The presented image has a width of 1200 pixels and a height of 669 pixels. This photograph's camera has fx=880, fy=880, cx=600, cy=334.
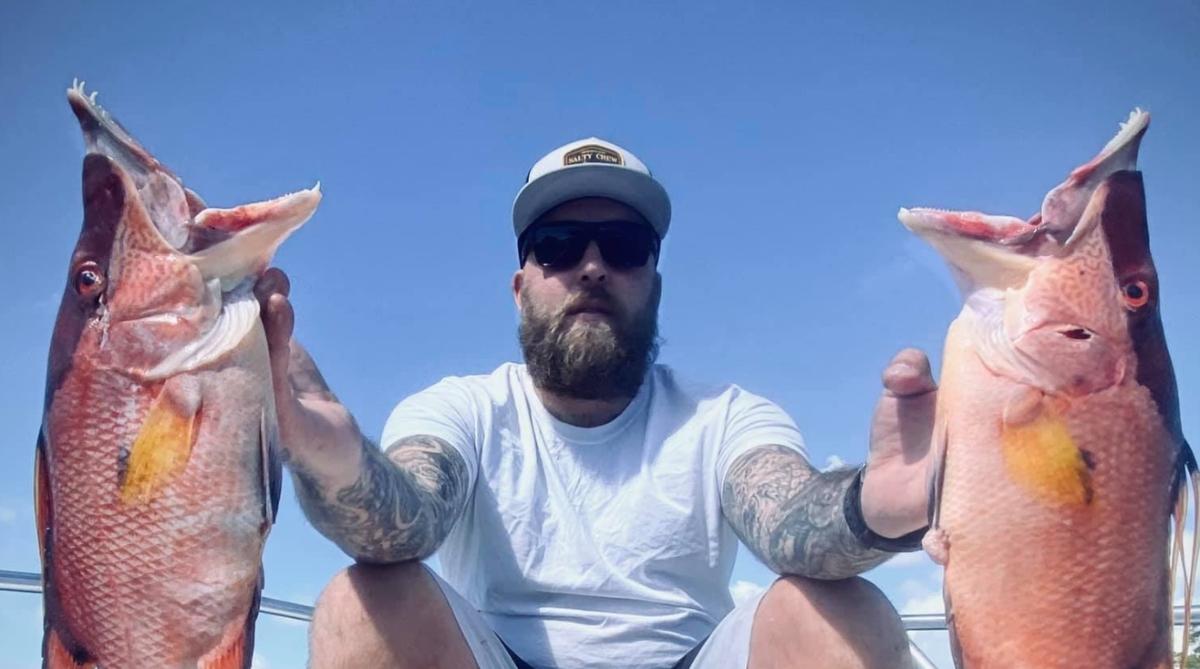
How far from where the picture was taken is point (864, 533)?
2.38 meters

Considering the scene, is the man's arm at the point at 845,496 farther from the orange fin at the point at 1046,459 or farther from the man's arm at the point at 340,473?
the man's arm at the point at 340,473

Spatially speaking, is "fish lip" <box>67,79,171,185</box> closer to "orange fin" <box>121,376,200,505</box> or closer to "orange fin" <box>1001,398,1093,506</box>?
"orange fin" <box>121,376,200,505</box>

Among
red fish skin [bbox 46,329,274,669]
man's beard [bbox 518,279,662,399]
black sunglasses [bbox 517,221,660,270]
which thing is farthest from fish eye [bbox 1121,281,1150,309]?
black sunglasses [bbox 517,221,660,270]

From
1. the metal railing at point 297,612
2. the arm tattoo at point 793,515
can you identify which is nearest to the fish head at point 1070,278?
the arm tattoo at point 793,515

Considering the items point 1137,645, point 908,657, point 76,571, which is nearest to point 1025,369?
point 1137,645

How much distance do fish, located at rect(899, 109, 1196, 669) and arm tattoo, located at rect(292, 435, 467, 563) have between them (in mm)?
1504

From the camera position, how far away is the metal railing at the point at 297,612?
518cm

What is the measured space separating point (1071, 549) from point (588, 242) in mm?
2486

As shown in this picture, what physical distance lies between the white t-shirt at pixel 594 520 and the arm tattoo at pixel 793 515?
150 mm

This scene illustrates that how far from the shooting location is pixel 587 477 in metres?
3.48

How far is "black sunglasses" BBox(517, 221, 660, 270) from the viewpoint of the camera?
390cm

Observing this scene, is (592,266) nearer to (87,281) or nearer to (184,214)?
(184,214)

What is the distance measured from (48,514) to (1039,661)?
6.96 ft

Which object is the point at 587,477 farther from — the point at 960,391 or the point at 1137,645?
the point at 1137,645
